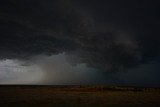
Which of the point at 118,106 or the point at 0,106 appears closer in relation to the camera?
the point at 0,106

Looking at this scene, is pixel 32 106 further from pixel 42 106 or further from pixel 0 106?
pixel 0 106

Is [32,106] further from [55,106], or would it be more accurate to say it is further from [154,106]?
[154,106]

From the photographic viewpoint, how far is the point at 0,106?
34.0m

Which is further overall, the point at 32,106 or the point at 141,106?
the point at 141,106

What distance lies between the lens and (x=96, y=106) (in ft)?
121

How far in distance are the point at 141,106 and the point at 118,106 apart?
4.14 metres

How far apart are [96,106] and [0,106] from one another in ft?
48.7

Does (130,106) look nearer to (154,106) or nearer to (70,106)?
(154,106)

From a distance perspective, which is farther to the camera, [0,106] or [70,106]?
[70,106]

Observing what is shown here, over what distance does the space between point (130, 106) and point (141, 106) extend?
2178 millimetres

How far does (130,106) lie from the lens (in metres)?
37.5

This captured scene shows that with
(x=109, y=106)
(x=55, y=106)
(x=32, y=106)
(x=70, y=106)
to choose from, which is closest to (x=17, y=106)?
(x=32, y=106)

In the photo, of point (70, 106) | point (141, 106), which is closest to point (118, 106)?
point (141, 106)

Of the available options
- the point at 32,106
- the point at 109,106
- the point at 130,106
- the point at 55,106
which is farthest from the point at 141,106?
the point at 32,106
